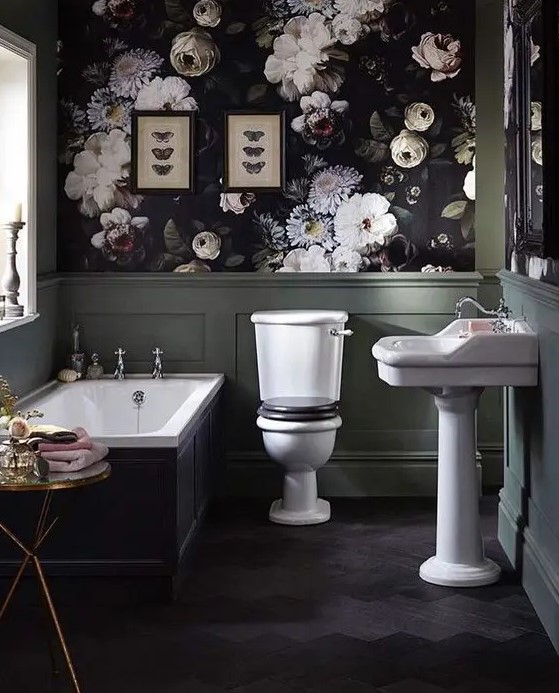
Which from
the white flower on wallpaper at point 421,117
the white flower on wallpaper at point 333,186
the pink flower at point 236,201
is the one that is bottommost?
the pink flower at point 236,201

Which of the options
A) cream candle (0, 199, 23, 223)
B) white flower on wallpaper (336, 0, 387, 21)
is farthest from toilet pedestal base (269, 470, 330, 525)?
white flower on wallpaper (336, 0, 387, 21)

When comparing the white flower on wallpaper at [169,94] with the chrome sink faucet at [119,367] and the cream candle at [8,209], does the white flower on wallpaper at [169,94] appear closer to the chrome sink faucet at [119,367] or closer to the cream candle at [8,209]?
the cream candle at [8,209]

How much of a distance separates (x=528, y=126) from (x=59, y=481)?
2.15 meters

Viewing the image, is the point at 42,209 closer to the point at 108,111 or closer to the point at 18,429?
the point at 108,111

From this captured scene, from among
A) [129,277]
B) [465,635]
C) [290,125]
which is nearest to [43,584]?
[465,635]

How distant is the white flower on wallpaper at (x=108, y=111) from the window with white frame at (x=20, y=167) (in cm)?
57

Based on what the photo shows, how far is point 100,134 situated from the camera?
5.86 m

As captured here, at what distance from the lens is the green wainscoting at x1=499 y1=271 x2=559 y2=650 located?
3.85 m

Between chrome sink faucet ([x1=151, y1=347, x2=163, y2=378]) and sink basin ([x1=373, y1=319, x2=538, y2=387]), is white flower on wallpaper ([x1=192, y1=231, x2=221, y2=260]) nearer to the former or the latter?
chrome sink faucet ([x1=151, y1=347, x2=163, y2=378])

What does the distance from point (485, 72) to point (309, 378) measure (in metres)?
1.74

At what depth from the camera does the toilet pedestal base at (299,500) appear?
17.6ft

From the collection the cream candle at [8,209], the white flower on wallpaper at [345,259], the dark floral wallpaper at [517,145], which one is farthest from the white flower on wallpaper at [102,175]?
the dark floral wallpaper at [517,145]

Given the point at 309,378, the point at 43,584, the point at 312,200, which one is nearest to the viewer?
the point at 43,584

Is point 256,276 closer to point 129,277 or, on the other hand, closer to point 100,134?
point 129,277
